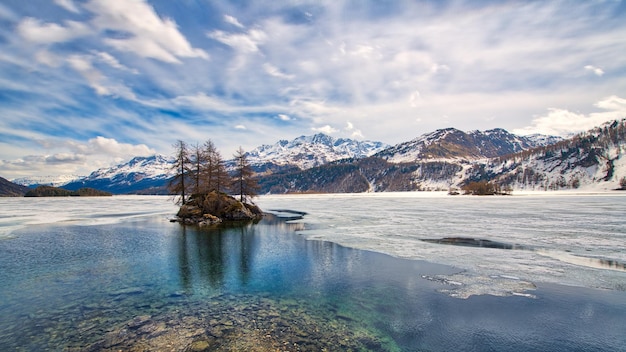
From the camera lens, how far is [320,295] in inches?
596

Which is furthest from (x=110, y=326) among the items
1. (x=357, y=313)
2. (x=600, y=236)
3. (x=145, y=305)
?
(x=600, y=236)

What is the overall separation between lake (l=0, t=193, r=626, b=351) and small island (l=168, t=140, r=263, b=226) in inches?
860

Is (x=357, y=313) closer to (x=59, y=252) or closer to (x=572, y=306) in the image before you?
(x=572, y=306)

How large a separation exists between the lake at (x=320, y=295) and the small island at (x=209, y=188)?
2183 cm

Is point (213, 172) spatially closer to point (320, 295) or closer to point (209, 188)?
point (209, 188)

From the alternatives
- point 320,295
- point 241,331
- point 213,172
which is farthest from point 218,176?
point 241,331

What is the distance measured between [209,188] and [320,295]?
45.5 metres

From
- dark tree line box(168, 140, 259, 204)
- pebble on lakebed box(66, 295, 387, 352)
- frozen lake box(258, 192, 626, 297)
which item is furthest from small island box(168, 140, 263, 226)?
pebble on lakebed box(66, 295, 387, 352)

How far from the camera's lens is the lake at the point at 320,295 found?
10.6m

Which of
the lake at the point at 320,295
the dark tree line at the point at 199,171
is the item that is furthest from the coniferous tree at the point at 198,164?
the lake at the point at 320,295

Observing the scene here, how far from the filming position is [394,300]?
47.1ft

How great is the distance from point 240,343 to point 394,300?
24.4 ft

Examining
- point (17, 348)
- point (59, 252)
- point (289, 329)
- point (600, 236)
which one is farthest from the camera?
point (600, 236)

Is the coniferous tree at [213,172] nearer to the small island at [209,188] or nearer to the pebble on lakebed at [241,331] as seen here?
the small island at [209,188]
